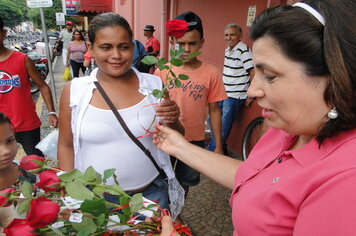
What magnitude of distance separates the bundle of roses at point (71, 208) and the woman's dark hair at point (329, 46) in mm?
718

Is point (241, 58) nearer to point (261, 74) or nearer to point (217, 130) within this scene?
point (217, 130)

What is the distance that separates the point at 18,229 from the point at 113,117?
0.81 metres

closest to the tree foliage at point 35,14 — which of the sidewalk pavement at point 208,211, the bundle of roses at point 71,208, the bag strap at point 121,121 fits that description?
the sidewalk pavement at point 208,211

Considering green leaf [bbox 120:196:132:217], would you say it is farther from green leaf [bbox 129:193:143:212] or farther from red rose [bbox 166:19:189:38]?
red rose [bbox 166:19:189:38]

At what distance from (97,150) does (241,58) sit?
267cm

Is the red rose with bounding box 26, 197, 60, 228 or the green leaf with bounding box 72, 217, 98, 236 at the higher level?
the red rose with bounding box 26, 197, 60, 228

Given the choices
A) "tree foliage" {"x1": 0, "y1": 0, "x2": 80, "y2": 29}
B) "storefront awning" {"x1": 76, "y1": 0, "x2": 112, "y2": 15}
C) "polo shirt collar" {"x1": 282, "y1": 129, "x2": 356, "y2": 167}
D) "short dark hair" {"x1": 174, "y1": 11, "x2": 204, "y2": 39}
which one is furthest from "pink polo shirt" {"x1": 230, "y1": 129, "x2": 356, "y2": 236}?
"tree foliage" {"x1": 0, "y1": 0, "x2": 80, "y2": 29}

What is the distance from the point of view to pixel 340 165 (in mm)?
734

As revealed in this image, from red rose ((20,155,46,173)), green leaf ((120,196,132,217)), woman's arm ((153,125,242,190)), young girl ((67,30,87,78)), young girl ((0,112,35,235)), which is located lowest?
young girl ((67,30,87,78))

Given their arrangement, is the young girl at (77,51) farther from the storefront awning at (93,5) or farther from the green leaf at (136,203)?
the green leaf at (136,203)

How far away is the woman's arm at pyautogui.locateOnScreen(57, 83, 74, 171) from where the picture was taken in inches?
63.4

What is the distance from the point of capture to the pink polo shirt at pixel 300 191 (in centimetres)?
69

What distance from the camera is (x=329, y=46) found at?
0.73 m

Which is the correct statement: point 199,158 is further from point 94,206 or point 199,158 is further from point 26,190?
point 26,190
